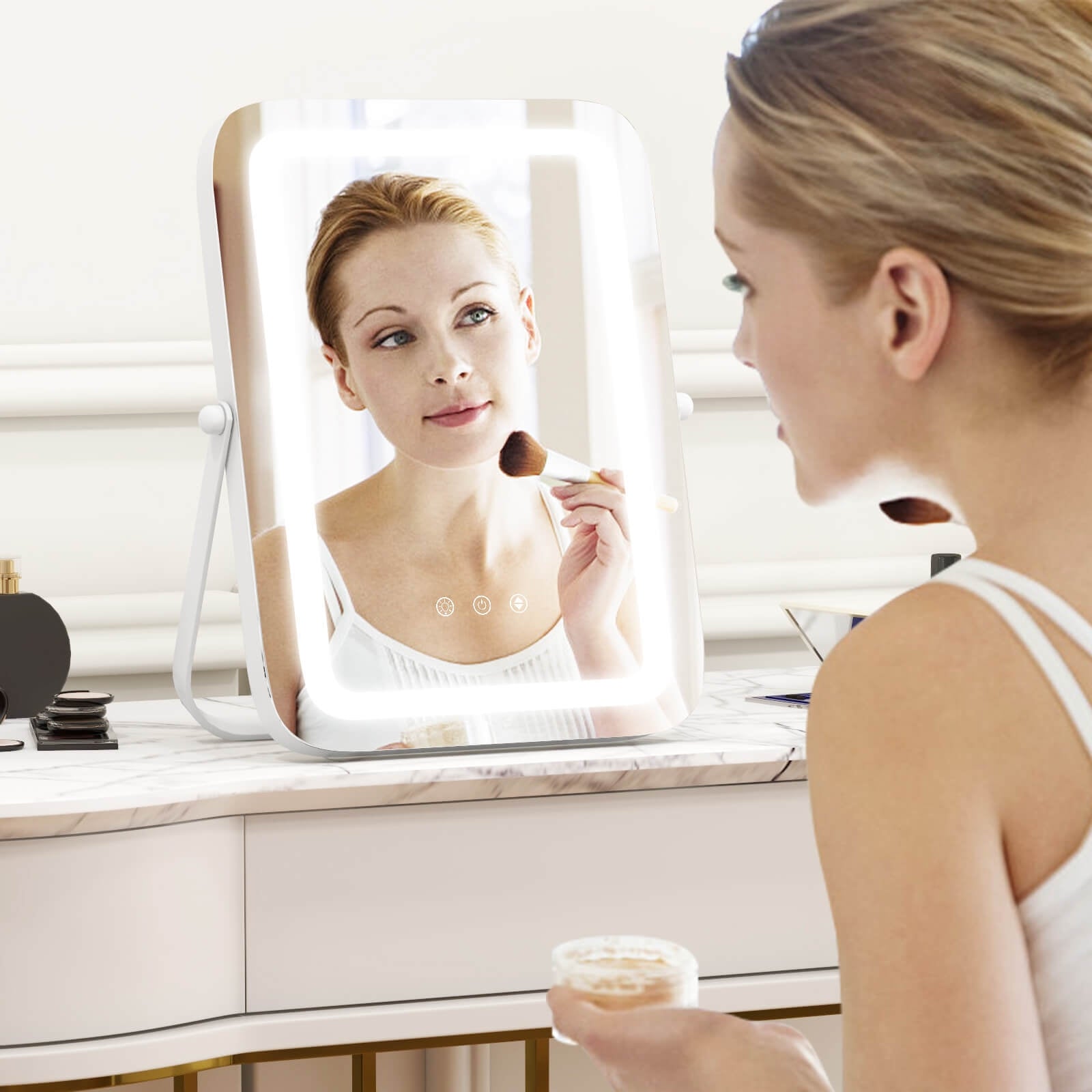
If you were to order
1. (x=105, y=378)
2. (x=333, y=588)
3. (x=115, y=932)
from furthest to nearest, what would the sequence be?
1. (x=105, y=378)
2. (x=333, y=588)
3. (x=115, y=932)

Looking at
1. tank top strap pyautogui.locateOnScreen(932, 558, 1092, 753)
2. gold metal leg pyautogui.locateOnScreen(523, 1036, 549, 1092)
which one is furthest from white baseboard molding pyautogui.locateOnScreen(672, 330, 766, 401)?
tank top strap pyautogui.locateOnScreen(932, 558, 1092, 753)

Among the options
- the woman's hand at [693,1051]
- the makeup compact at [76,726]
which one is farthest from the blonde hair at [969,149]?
the makeup compact at [76,726]

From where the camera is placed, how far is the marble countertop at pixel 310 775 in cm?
72

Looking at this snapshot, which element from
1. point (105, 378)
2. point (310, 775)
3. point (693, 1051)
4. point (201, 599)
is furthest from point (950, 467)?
point (105, 378)

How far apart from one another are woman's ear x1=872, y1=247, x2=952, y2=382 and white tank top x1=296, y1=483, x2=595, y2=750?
513 mm

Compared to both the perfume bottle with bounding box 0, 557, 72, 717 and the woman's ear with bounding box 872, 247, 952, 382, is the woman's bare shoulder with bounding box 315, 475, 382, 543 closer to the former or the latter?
the perfume bottle with bounding box 0, 557, 72, 717

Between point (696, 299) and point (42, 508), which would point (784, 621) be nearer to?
point (696, 299)

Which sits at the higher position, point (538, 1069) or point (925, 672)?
point (925, 672)

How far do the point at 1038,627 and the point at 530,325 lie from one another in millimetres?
595

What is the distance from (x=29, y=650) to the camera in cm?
97

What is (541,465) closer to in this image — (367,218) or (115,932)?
(367,218)

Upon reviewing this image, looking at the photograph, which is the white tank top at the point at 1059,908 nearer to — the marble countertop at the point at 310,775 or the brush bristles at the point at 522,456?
the marble countertop at the point at 310,775

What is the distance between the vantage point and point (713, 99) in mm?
1280

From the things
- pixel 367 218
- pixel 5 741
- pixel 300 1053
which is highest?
pixel 367 218
